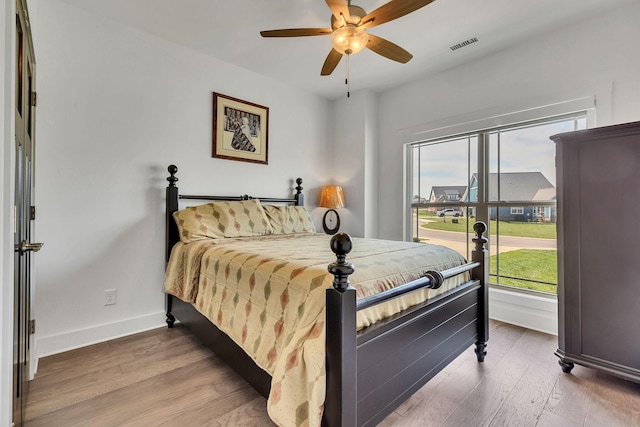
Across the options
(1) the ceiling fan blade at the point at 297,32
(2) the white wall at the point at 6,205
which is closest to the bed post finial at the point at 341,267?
(2) the white wall at the point at 6,205

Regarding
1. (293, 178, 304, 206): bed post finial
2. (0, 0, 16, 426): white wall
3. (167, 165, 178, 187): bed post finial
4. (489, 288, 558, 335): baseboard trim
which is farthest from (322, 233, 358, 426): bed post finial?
(293, 178, 304, 206): bed post finial

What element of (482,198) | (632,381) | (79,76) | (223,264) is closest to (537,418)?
(632,381)

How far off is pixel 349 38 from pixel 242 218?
1.76m

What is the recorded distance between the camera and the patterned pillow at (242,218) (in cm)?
270

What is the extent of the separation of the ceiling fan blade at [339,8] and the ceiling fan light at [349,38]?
0.07m

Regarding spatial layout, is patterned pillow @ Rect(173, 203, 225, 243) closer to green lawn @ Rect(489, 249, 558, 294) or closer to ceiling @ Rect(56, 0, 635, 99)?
ceiling @ Rect(56, 0, 635, 99)

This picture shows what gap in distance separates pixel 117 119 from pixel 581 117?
395cm

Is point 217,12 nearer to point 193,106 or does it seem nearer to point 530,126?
point 193,106

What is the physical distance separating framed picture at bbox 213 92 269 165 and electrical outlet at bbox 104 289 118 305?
60.5 inches

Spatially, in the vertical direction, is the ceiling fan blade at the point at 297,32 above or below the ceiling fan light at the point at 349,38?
above

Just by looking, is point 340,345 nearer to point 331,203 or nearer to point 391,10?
point 391,10

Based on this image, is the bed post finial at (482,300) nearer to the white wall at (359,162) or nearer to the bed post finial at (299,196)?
the white wall at (359,162)

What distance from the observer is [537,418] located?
4.81ft

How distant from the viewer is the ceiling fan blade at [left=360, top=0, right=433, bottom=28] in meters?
1.71
